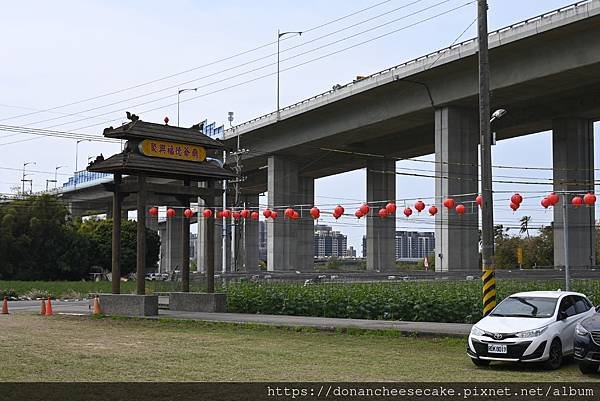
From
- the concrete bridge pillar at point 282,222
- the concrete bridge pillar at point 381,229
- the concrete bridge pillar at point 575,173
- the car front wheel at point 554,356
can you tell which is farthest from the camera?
the concrete bridge pillar at point 381,229

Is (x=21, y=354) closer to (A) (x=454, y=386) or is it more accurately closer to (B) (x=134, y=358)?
(B) (x=134, y=358)

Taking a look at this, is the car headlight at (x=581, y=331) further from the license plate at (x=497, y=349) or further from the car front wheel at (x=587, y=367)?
the license plate at (x=497, y=349)

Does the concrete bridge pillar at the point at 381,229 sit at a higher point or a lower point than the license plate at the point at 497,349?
higher

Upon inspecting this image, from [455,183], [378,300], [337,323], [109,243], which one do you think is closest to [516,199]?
[378,300]

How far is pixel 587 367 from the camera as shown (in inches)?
594

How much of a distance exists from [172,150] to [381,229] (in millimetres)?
46129

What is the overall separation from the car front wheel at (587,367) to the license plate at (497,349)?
1.42m

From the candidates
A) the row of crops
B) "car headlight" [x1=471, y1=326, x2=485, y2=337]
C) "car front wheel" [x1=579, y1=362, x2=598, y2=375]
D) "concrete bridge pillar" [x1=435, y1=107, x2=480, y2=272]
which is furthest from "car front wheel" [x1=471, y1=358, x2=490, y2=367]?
"concrete bridge pillar" [x1=435, y1=107, x2=480, y2=272]

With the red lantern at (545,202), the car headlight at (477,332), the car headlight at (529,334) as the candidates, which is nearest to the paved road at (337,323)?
the car headlight at (477,332)

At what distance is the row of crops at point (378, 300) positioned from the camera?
27516 millimetres

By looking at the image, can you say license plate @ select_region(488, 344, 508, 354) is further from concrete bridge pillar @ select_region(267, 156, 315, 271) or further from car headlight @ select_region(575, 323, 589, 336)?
concrete bridge pillar @ select_region(267, 156, 315, 271)

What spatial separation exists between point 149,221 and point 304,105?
67433 mm

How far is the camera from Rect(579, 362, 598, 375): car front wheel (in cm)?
1496

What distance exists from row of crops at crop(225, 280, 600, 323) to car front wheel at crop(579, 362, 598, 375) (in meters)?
11.4
